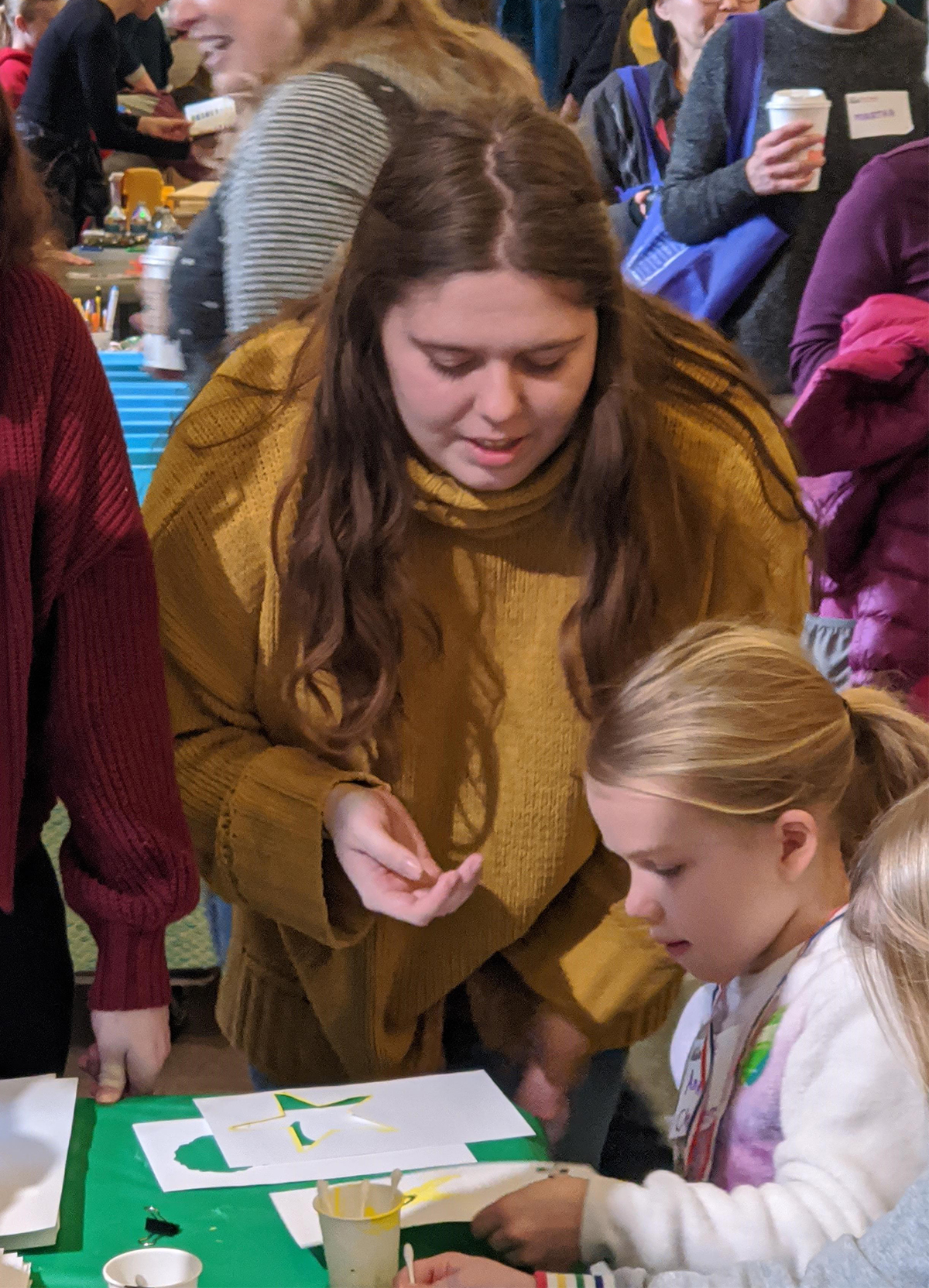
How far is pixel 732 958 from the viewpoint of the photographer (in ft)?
4.08

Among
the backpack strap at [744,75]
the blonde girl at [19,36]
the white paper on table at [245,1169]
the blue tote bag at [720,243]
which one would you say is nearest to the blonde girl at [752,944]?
the white paper on table at [245,1169]

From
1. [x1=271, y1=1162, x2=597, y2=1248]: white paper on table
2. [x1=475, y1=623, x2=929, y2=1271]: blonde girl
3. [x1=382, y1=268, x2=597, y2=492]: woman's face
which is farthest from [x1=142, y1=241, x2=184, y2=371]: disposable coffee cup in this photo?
[x1=271, y1=1162, x2=597, y2=1248]: white paper on table

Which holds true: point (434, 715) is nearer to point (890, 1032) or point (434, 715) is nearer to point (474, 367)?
point (474, 367)

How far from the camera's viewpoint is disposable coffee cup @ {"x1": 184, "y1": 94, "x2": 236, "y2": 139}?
1.62 m

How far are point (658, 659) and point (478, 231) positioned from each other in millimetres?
390

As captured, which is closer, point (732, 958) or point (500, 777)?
point (732, 958)

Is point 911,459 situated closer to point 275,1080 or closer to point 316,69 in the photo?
point 316,69

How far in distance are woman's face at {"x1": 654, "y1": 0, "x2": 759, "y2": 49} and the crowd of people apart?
1.08ft

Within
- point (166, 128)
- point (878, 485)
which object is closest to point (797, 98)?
point (878, 485)

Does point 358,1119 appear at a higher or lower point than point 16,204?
lower

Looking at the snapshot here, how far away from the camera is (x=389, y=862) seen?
4.23ft

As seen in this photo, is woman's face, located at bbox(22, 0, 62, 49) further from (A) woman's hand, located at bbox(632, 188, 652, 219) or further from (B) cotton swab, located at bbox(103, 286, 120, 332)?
(A) woman's hand, located at bbox(632, 188, 652, 219)

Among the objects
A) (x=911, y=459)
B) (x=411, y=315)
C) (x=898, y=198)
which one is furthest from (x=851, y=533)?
(x=411, y=315)

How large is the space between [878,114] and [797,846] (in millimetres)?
1117
